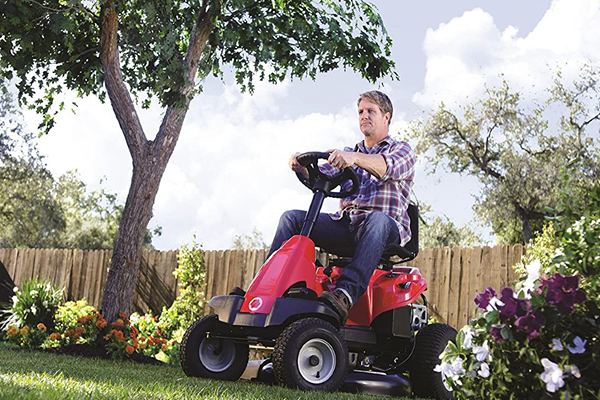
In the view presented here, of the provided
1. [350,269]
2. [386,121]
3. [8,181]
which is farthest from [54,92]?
[8,181]

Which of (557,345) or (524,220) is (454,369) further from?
(524,220)

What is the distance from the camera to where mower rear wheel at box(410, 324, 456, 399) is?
159 inches

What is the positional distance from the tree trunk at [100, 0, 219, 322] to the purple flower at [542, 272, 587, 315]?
20.4ft

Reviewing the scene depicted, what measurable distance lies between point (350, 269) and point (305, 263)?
254 millimetres

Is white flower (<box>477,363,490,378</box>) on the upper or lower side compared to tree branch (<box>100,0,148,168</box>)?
lower

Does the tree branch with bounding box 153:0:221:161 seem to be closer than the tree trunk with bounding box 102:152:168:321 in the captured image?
No

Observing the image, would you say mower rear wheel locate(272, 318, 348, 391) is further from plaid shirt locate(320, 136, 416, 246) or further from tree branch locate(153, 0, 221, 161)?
tree branch locate(153, 0, 221, 161)

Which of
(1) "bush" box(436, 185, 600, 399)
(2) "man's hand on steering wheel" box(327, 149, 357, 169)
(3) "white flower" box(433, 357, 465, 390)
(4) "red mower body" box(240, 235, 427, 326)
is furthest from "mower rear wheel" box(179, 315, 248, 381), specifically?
(1) "bush" box(436, 185, 600, 399)

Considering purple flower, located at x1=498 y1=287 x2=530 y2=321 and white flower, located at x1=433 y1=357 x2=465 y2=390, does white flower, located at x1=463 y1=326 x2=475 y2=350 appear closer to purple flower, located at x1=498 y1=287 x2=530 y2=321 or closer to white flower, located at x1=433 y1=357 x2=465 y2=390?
white flower, located at x1=433 y1=357 x2=465 y2=390

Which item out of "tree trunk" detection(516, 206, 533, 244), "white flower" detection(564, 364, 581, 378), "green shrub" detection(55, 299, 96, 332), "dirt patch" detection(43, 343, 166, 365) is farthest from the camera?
"tree trunk" detection(516, 206, 533, 244)

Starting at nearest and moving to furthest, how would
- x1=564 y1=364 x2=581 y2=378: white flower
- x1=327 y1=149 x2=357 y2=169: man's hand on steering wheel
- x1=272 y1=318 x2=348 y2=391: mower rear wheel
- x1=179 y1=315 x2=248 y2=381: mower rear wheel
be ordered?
1. x1=564 y1=364 x2=581 y2=378: white flower
2. x1=272 y1=318 x2=348 y2=391: mower rear wheel
3. x1=327 y1=149 x2=357 y2=169: man's hand on steering wheel
4. x1=179 y1=315 x2=248 y2=381: mower rear wheel

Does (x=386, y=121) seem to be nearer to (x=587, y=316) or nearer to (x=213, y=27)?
(x=587, y=316)

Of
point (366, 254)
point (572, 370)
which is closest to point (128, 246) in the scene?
point (366, 254)

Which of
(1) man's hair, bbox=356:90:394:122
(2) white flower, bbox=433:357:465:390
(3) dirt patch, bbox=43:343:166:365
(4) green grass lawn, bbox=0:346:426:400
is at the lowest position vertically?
(3) dirt patch, bbox=43:343:166:365
